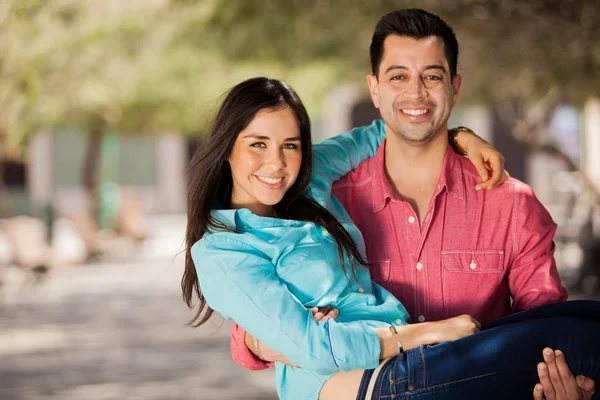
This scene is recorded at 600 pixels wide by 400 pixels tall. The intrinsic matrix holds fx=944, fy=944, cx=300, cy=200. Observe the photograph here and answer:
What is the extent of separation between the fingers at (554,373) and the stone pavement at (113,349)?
394 cm

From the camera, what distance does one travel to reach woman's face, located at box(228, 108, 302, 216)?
2951 millimetres

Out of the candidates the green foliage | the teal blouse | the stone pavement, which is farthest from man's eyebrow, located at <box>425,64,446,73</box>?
the stone pavement

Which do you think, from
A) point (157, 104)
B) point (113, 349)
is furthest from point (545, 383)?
point (157, 104)

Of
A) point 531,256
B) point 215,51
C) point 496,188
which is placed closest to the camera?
point 531,256

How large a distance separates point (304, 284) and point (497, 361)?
61cm

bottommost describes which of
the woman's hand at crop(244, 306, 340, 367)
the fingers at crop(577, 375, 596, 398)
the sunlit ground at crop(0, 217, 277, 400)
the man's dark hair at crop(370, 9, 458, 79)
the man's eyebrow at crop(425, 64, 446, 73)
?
the sunlit ground at crop(0, 217, 277, 400)

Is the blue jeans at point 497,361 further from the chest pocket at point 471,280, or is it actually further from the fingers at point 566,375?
the chest pocket at point 471,280

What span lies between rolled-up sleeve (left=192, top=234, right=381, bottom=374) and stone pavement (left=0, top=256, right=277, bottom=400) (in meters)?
3.46

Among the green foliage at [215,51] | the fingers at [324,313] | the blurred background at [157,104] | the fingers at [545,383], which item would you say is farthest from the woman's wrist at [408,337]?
the green foliage at [215,51]

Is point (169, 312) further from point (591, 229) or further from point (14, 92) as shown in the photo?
point (591, 229)

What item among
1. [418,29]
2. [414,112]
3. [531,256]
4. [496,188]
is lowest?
[531,256]

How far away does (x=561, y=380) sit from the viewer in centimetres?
251

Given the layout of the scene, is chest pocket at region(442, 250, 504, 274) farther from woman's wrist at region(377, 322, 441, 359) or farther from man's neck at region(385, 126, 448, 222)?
woman's wrist at region(377, 322, 441, 359)

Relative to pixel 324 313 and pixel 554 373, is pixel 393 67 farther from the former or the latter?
pixel 554 373
